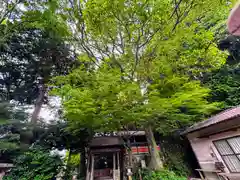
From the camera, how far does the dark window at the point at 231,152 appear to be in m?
5.76

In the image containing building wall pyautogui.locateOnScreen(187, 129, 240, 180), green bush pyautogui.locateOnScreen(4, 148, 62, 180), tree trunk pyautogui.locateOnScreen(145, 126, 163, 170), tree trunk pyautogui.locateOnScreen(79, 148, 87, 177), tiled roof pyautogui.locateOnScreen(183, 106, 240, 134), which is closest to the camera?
tiled roof pyautogui.locateOnScreen(183, 106, 240, 134)

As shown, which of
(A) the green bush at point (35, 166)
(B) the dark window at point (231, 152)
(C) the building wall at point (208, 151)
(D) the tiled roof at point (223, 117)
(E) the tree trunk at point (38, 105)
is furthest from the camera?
(E) the tree trunk at point (38, 105)

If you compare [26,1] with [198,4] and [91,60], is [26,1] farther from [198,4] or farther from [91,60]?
[198,4]

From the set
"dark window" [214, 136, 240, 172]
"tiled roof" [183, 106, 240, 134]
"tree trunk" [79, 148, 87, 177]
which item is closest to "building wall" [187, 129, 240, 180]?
"dark window" [214, 136, 240, 172]

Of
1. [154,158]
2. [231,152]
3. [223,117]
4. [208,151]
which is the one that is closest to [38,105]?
[154,158]

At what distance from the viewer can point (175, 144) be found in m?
9.73

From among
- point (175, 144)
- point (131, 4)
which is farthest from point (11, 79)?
point (175, 144)

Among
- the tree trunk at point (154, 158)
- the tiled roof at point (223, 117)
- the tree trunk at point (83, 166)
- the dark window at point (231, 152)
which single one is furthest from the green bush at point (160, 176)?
the tree trunk at point (83, 166)

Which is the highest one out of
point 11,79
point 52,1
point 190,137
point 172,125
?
point 11,79

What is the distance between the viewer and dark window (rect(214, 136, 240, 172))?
576 centimetres

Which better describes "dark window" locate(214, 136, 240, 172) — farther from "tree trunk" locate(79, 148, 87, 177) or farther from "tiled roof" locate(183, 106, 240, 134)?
"tree trunk" locate(79, 148, 87, 177)

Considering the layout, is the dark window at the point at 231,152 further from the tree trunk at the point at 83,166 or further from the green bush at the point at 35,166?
the green bush at the point at 35,166

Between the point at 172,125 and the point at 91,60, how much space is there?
22.8ft

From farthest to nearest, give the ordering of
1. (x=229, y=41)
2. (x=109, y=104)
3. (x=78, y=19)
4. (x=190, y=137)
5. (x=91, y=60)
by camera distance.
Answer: (x=229, y=41)
(x=190, y=137)
(x=91, y=60)
(x=78, y=19)
(x=109, y=104)
